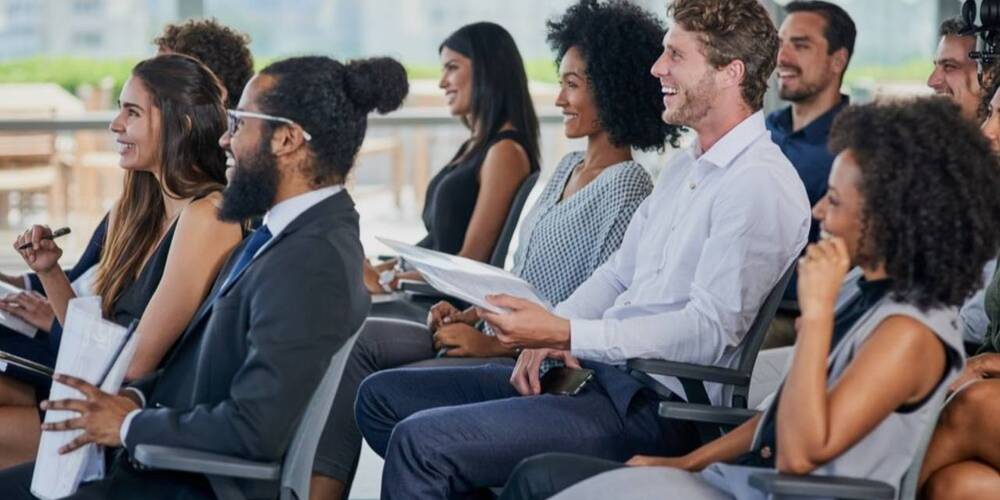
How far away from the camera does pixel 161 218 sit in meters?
3.43

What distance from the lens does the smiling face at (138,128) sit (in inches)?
130

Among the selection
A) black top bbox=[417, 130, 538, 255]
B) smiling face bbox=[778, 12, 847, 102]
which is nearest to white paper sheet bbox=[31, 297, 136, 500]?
black top bbox=[417, 130, 538, 255]

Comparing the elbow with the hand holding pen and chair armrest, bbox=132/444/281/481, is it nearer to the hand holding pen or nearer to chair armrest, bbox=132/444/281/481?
chair armrest, bbox=132/444/281/481

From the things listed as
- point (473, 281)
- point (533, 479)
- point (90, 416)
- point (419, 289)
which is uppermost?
point (473, 281)

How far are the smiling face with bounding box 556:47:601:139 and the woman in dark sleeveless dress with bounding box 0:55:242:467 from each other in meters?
0.84

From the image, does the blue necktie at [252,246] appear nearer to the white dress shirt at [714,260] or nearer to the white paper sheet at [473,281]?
the white paper sheet at [473,281]

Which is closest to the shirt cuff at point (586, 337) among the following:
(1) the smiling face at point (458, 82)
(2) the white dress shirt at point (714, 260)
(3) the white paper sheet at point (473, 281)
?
(2) the white dress shirt at point (714, 260)

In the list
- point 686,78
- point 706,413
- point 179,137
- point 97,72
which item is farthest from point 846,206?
point 97,72

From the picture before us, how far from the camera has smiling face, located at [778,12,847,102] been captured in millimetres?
4762

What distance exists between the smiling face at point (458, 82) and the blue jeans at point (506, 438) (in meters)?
1.83

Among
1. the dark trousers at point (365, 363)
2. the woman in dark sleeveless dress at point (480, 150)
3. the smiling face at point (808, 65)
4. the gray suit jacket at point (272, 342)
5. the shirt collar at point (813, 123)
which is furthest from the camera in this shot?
the smiling face at point (808, 65)

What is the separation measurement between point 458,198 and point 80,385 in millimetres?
2096

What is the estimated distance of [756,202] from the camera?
291cm

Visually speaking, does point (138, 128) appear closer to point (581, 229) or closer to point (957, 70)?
point (581, 229)
